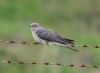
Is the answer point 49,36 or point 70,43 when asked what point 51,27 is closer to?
point 49,36

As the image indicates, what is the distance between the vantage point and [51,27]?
Answer: 24.8 metres

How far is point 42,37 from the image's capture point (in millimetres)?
14461

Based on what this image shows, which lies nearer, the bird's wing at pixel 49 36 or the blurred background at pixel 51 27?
the bird's wing at pixel 49 36

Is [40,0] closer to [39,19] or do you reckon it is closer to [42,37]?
[39,19]

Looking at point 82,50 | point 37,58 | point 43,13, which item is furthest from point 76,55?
point 43,13

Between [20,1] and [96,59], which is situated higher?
[20,1]

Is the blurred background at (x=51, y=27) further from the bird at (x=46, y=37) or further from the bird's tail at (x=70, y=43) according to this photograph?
the bird's tail at (x=70, y=43)

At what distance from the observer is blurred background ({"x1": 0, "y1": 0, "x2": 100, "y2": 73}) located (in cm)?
1814

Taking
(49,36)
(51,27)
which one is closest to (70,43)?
(49,36)

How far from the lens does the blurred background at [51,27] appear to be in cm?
1814

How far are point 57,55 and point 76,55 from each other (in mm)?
873

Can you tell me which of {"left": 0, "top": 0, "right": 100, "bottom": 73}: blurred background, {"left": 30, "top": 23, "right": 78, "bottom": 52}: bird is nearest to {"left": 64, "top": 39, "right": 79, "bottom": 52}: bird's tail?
{"left": 30, "top": 23, "right": 78, "bottom": 52}: bird

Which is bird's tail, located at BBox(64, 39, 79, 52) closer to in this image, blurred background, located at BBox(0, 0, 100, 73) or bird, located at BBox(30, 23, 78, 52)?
bird, located at BBox(30, 23, 78, 52)

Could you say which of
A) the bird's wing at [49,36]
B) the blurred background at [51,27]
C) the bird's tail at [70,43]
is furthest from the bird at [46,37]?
the blurred background at [51,27]
